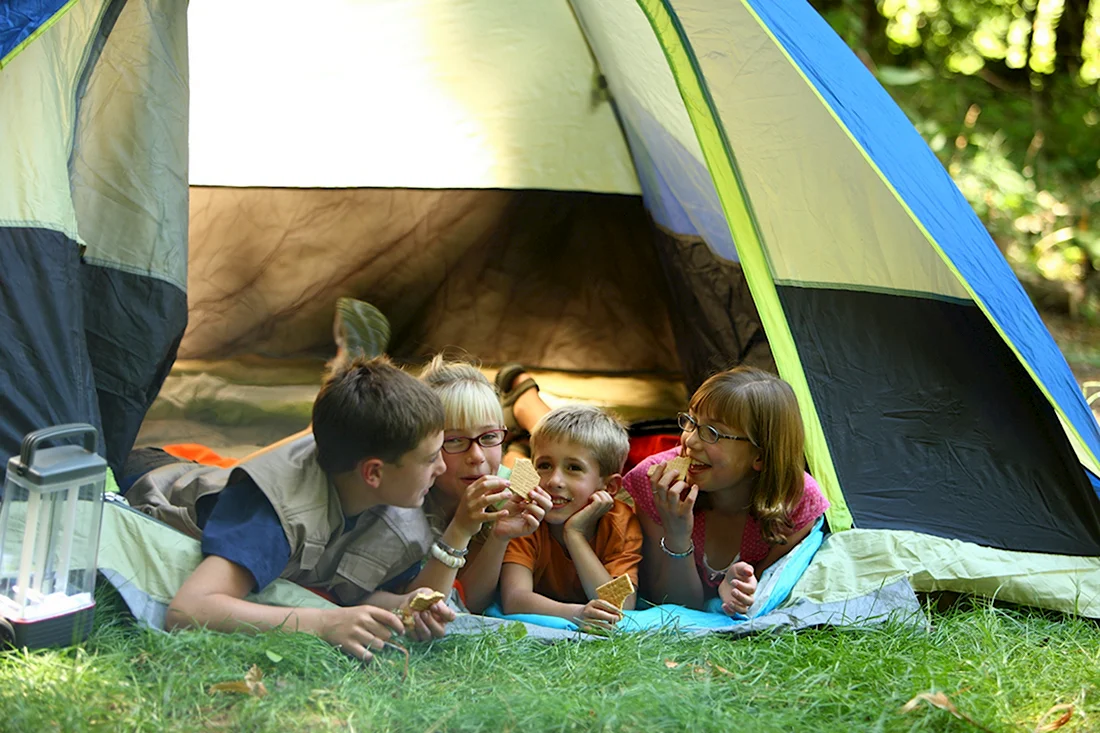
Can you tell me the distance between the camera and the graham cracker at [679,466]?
6.57ft

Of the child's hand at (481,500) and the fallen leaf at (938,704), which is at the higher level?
the child's hand at (481,500)

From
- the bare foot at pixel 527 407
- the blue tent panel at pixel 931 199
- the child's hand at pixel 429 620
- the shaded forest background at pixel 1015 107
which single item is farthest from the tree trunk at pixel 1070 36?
the child's hand at pixel 429 620

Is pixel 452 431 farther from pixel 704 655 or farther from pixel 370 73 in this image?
pixel 370 73

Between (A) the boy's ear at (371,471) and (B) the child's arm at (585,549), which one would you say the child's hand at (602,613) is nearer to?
(B) the child's arm at (585,549)

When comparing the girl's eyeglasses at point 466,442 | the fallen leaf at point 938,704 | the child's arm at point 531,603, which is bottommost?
the child's arm at point 531,603

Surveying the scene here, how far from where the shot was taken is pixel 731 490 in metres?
2.16

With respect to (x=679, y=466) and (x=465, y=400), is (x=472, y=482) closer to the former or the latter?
(x=465, y=400)

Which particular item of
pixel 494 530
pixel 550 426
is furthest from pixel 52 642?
pixel 550 426

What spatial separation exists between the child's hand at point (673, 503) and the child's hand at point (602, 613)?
0.20m

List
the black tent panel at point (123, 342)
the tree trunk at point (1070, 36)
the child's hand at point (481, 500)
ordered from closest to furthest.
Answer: the child's hand at point (481, 500) < the black tent panel at point (123, 342) < the tree trunk at point (1070, 36)

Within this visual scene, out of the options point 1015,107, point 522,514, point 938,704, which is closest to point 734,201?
point 522,514

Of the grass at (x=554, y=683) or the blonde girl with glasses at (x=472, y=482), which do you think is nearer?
the grass at (x=554, y=683)

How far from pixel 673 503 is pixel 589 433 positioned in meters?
0.23

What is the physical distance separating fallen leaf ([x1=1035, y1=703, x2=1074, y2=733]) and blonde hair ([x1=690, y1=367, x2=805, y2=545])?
56cm
